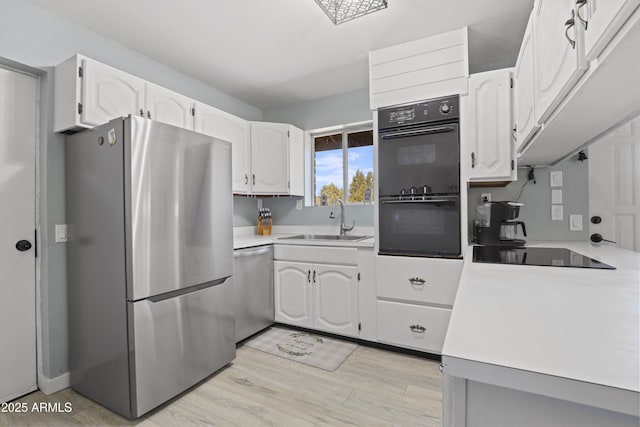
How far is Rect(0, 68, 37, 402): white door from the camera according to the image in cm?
180

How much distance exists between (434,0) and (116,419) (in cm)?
305

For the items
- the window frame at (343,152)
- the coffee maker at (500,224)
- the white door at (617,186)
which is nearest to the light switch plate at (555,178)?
the white door at (617,186)

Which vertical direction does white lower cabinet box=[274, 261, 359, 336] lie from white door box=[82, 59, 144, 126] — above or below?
below

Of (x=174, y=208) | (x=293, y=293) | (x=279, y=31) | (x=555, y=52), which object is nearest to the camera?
(x=555, y=52)

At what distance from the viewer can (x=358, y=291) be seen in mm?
2467

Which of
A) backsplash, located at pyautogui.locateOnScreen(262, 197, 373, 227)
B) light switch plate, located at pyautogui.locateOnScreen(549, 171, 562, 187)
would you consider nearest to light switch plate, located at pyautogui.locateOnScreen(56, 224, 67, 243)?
backsplash, located at pyautogui.locateOnScreen(262, 197, 373, 227)

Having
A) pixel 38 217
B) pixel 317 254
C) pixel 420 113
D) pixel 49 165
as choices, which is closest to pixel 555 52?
pixel 420 113

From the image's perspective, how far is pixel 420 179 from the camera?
7.38ft

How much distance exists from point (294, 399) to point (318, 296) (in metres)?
0.95

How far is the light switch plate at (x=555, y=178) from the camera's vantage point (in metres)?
2.26

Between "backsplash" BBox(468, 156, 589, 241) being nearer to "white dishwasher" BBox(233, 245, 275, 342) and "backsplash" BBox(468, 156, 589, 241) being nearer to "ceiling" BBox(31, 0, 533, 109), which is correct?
"ceiling" BBox(31, 0, 533, 109)

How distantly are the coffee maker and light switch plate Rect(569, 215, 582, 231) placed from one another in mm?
479

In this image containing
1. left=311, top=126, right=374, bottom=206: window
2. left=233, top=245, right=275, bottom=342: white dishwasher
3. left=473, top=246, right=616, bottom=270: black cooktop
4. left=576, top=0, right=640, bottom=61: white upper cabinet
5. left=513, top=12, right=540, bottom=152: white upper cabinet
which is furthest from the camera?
left=311, top=126, right=374, bottom=206: window

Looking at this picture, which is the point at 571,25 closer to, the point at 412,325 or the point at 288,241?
the point at 412,325
